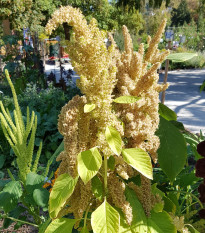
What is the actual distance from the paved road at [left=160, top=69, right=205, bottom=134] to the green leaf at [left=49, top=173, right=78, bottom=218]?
4.08m

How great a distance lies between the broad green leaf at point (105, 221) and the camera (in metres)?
0.66

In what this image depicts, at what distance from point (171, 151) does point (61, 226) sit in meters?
0.41

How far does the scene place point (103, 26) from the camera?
14680 millimetres

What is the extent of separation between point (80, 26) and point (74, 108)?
18 cm

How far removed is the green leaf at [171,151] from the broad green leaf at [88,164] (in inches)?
13.0

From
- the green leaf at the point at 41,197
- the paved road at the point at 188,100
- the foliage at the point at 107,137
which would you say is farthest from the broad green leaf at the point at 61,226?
the paved road at the point at 188,100

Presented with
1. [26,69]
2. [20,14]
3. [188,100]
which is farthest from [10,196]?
[20,14]

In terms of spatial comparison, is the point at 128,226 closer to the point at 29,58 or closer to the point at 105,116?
the point at 105,116

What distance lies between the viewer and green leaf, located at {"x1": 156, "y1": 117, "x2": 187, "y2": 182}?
887mm

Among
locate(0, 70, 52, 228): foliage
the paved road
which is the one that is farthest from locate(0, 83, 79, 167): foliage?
the paved road

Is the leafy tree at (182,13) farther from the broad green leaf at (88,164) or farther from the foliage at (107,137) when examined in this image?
the broad green leaf at (88,164)

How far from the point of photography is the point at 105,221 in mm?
675

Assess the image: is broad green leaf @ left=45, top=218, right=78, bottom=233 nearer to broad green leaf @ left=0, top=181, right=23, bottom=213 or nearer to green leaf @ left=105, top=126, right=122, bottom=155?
green leaf @ left=105, top=126, right=122, bottom=155

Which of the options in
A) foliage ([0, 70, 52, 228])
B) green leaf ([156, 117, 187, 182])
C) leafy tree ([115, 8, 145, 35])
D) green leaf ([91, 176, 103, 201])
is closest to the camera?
green leaf ([91, 176, 103, 201])
